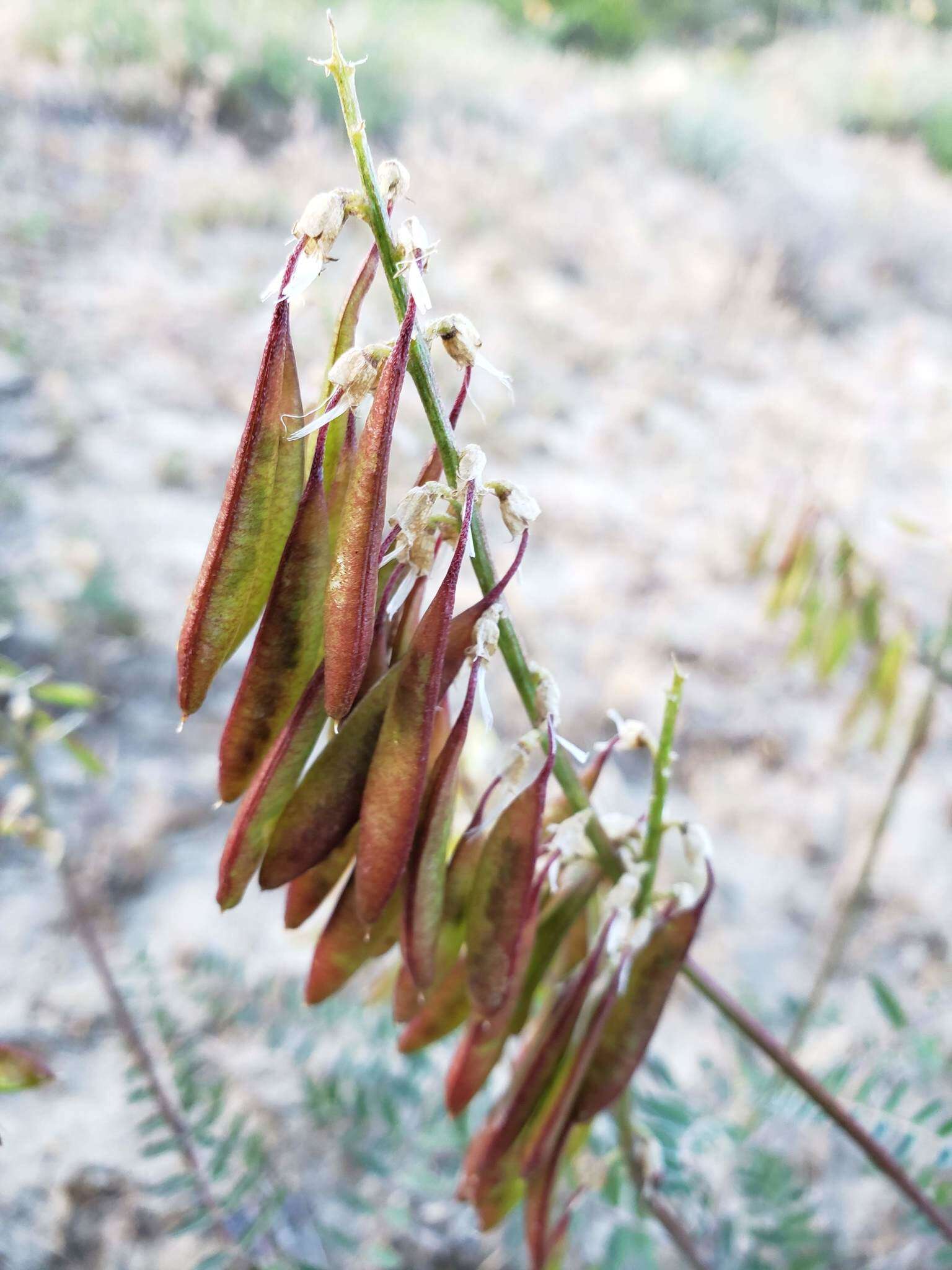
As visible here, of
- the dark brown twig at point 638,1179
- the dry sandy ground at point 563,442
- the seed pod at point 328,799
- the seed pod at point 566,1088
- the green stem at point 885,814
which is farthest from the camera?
the dry sandy ground at point 563,442

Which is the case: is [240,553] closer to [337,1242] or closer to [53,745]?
[337,1242]

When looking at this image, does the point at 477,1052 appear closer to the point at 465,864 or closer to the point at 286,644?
the point at 465,864

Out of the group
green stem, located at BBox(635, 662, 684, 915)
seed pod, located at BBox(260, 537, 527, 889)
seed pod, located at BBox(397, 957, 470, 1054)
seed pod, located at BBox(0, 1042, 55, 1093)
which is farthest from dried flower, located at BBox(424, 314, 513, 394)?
seed pod, located at BBox(0, 1042, 55, 1093)

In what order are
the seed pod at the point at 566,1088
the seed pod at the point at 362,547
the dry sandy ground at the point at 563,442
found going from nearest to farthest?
the seed pod at the point at 362,547
the seed pod at the point at 566,1088
the dry sandy ground at the point at 563,442

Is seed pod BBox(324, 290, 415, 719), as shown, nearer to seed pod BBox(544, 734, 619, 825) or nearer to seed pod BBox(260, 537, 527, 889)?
seed pod BBox(260, 537, 527, 889)

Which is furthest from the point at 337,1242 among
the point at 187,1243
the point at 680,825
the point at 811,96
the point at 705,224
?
the point at 811,96

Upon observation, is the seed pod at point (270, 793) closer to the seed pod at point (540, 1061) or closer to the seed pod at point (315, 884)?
the seed pod at point (315, 884)

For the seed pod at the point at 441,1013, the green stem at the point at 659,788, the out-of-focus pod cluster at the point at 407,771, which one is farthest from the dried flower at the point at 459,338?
the seed pod at the point at 441,1013

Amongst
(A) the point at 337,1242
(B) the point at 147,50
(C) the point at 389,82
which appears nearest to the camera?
(A) the point at 337,1242
